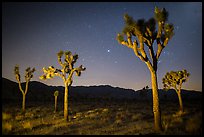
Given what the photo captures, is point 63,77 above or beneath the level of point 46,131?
above

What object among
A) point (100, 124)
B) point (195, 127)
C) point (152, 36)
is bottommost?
point (100, 124)

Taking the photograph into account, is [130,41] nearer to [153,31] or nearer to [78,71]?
[153,31]

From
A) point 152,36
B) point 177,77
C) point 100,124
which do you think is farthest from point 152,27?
point 177,77

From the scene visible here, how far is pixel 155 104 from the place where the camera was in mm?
10320

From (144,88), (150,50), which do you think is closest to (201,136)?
(150,50)

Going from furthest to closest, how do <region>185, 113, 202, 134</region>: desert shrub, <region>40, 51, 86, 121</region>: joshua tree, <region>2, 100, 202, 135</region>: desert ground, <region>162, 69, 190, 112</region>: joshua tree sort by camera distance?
<region>162, 69, 190, 112</region>: joshua tree, <region>40, 51, 86, 121</region>: joshua tree, <region>2, 100, 202, 135</region>: desert ground, <region>185, 113, 202, 134</region>: desert shrub

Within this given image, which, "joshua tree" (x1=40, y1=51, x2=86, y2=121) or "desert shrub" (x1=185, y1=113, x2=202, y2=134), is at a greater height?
"joshua tree" (x1=40, y1=51, x2=86, y2=121)

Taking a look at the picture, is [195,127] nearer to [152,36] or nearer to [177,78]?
[152,36]

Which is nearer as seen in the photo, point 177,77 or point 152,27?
point 152,27

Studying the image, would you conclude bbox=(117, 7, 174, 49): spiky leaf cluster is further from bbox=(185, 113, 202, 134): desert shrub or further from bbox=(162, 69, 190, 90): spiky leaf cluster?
bbox=(162, 69, 190, 90): spiky leaf cluster

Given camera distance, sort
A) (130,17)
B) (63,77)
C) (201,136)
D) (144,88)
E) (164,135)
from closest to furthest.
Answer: (201,136) < (164,135) < (130,17) < (63,77) < (144,88)

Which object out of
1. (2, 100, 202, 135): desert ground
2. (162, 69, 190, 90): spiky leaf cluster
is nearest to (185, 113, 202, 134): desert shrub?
(2, 100, 202, 135): desert ground

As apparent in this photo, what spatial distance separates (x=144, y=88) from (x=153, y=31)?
1678 inches

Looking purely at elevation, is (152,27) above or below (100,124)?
above
